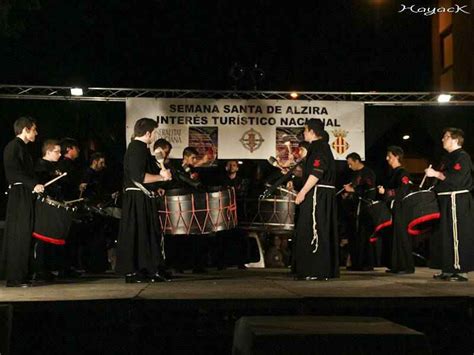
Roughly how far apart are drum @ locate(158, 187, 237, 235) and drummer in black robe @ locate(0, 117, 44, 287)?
153 cm

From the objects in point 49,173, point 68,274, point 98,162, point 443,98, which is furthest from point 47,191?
point 443,98

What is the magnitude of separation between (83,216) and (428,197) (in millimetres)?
4132

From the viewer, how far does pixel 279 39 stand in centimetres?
1645

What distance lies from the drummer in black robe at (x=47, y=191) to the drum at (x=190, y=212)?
3.96 feet

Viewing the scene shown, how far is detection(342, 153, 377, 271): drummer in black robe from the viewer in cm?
1086

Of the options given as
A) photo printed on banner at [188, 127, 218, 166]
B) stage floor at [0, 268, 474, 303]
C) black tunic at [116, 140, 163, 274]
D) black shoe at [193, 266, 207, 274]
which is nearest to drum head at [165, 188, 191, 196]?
black tunic at [116, 140, 163, 274]

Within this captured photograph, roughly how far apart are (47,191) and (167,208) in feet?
4.40

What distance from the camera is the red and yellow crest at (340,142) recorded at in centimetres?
1123

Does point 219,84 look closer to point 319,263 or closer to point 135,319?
point 319,263

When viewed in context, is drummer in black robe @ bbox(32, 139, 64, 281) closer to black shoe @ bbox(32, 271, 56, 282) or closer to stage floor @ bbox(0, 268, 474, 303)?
black shoe @ bbox(32, 271, 56, 282)

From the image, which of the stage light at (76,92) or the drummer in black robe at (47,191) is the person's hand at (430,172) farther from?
the stage light at (76,92)

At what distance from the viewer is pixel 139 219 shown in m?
8.12

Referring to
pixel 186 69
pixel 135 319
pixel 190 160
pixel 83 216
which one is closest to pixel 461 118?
pixel 186 69

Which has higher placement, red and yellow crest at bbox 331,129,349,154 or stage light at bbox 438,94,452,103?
stage light at bbox 438,94,452,103
